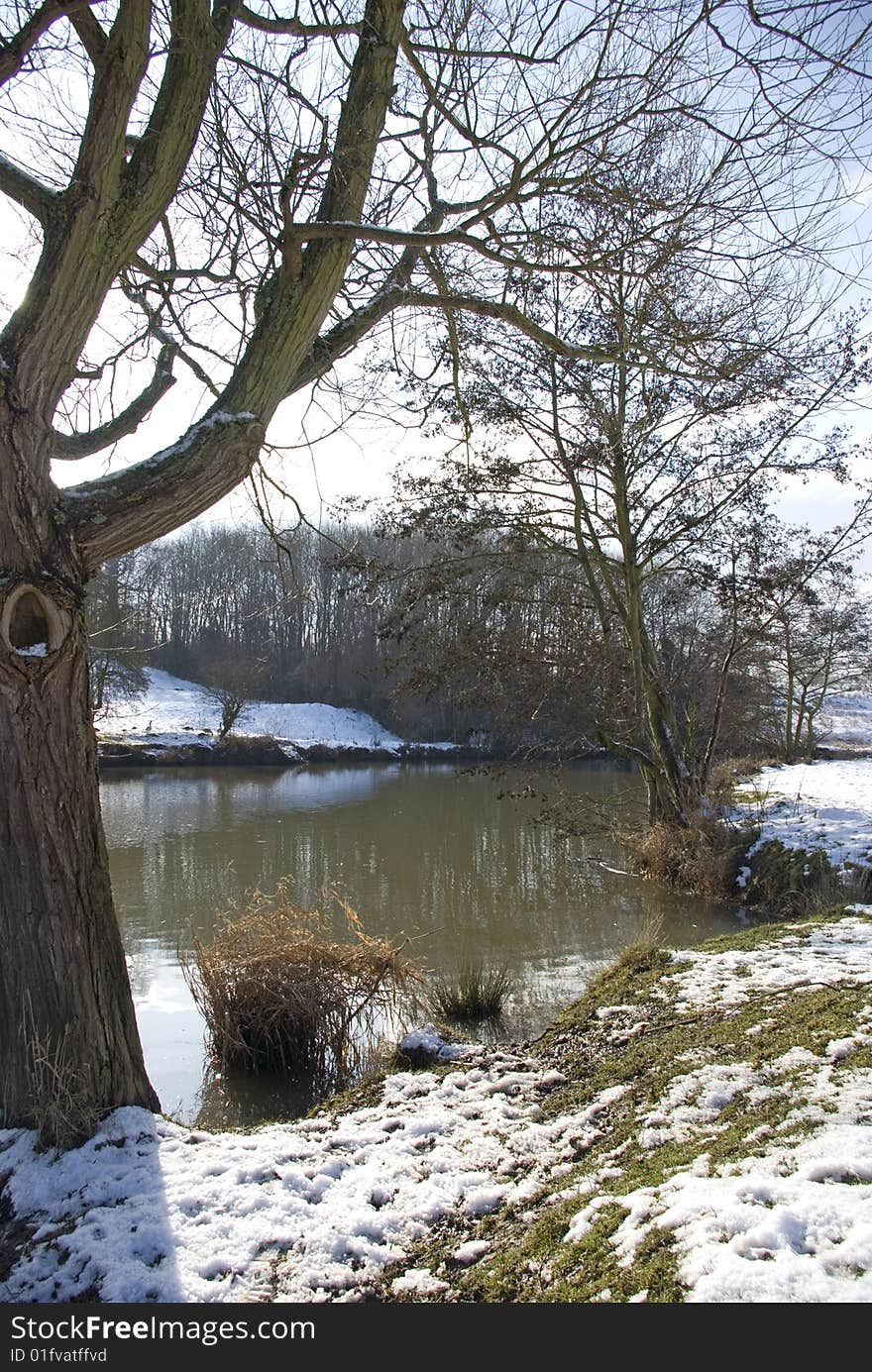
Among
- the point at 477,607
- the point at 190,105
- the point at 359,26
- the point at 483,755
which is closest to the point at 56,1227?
the point at 190,105

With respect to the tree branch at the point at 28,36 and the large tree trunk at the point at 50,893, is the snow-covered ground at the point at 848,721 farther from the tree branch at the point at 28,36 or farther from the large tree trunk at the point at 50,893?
the tree branch at the point at 28,36

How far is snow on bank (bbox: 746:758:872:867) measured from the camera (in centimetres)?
882

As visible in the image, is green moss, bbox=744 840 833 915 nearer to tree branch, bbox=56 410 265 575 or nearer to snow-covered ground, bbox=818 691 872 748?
tree branch, bbox=56 410 265 575

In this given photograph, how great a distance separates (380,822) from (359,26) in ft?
45.9

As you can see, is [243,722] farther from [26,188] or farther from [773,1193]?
[773,1193]

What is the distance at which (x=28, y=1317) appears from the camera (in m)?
2.18

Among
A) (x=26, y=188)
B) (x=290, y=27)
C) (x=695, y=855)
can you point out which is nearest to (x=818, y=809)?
(x=695, y=855)

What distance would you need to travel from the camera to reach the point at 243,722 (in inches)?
1329

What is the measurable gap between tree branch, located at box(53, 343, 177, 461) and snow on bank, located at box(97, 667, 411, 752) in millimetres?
24520

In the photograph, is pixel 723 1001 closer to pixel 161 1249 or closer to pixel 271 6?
pixel 161 1249

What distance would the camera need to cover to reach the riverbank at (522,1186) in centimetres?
184

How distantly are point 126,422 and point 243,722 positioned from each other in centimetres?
3017

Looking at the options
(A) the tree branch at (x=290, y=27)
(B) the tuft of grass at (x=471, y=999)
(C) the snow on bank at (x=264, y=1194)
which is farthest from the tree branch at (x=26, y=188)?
(B) the tuft of grass at (x=471, y=999)

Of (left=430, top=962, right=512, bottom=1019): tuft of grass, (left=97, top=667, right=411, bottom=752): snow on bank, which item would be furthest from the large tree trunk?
(left=97, top=667, right=411, bottom=752): snow on bank
